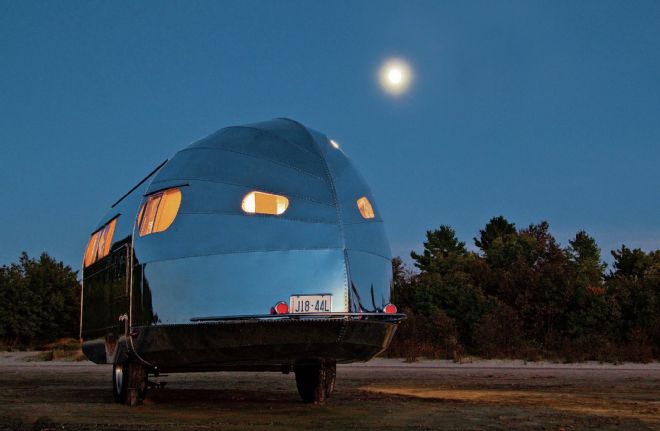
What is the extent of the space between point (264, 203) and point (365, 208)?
1474mm

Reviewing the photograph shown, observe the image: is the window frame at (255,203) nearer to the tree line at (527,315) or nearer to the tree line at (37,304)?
the tree line at (527,315)

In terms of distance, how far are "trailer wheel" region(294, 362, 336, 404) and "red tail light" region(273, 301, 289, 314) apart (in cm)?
286

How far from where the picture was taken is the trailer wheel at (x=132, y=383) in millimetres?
11984

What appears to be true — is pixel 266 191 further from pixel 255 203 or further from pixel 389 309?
pixel 389 309

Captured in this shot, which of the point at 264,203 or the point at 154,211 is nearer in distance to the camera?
the point at 264,203

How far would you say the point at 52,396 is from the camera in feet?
48.9

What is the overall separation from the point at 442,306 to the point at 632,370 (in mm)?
9834

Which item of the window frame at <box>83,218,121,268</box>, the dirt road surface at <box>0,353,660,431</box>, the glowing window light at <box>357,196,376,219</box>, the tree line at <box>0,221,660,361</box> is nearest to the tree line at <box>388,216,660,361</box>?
the tree line at <box>0,221,660,361</box>

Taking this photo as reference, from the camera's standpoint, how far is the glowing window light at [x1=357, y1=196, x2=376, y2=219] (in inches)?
424

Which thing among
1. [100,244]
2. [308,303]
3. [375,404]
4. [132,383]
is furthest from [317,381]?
[100,244]

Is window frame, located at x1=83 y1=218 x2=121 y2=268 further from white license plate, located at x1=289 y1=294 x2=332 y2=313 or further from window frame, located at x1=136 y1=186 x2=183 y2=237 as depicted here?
white license plate, located at x1=289 y1=294 x2=332 y2=313

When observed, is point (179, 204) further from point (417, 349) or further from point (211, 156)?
point (417, 349)

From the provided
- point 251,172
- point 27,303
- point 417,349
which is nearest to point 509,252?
point 417,349

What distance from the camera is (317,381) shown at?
41.0 ft
